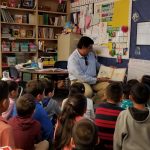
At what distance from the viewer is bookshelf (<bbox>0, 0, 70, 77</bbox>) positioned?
20.1 feet

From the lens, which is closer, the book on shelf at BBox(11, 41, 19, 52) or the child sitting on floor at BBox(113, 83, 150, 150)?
the child sitting on floor at BBox(113, 83, 150, 150)

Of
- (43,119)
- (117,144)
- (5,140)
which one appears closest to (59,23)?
(43,119)

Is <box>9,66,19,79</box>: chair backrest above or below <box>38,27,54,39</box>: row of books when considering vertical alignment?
below

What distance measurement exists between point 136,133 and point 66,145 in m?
0.54

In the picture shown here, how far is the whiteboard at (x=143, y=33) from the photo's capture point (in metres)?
4.46

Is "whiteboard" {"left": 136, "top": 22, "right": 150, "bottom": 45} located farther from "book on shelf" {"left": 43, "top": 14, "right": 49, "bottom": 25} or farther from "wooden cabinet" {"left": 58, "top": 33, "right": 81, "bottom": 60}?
"book on shelf" {"left": 43, "top": 14, "right": 49, "bottom": 25}

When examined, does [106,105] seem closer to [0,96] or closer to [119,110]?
[119,110]

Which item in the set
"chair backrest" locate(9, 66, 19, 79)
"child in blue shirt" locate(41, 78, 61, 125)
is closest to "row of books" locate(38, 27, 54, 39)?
"chair backrest" locate(9, 66, 19, 79)

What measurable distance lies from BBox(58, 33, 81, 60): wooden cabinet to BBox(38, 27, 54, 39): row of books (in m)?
0.36

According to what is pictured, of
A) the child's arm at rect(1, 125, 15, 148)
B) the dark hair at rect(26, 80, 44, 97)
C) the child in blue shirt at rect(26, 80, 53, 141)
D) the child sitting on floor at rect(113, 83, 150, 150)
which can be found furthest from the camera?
the dark hair at rect(26, 80, 44, 97)

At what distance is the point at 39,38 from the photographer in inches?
256

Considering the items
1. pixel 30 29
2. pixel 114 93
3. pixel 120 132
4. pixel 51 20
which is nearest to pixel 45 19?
pixel 51 20

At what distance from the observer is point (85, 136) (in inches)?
55.9

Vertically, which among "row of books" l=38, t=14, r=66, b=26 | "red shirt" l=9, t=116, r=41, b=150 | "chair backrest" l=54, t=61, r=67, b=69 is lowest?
"red shirt" l=9, t=116, r=41, b=150
